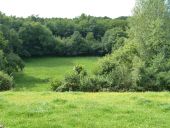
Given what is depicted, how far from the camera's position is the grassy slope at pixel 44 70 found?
7530cm

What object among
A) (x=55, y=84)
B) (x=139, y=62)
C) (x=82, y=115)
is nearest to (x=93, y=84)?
(x=55, y=84)

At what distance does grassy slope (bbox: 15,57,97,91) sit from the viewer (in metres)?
75.3

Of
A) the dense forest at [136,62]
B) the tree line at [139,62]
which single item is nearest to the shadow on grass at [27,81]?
the dense forest at [136,62]

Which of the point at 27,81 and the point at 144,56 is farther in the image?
the point at 27,81

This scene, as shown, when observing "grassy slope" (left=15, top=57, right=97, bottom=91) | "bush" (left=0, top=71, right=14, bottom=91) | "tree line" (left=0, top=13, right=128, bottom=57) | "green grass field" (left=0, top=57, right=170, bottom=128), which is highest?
"green grass field" (left=0, top=57, right=170, bottom=128)

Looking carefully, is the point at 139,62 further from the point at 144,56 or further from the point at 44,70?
the point at 44,70

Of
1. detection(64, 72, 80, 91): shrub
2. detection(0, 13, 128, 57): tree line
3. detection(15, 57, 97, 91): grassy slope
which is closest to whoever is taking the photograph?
detection(64, 72, 80, 91): shrub

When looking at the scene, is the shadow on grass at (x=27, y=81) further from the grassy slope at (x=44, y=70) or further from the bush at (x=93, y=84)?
the bush at (x=93, y=84)

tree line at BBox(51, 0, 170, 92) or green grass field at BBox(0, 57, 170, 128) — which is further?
tree line at BBox(51, 0, 170, 92)

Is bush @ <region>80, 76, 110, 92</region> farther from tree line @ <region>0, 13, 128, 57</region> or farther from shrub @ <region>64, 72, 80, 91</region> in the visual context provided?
tree line @ <region>0, 13, 128, 57</region>

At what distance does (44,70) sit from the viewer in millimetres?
94875

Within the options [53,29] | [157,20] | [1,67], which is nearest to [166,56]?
[157,20]

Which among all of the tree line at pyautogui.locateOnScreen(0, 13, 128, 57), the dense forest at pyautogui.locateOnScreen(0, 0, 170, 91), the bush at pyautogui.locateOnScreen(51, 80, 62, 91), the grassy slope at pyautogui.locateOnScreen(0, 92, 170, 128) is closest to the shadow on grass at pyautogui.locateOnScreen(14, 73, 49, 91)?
the dense forest at pyautogui.locateOnScreen(0, 0, 170, 91)

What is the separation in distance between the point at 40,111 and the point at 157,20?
38.5 m
